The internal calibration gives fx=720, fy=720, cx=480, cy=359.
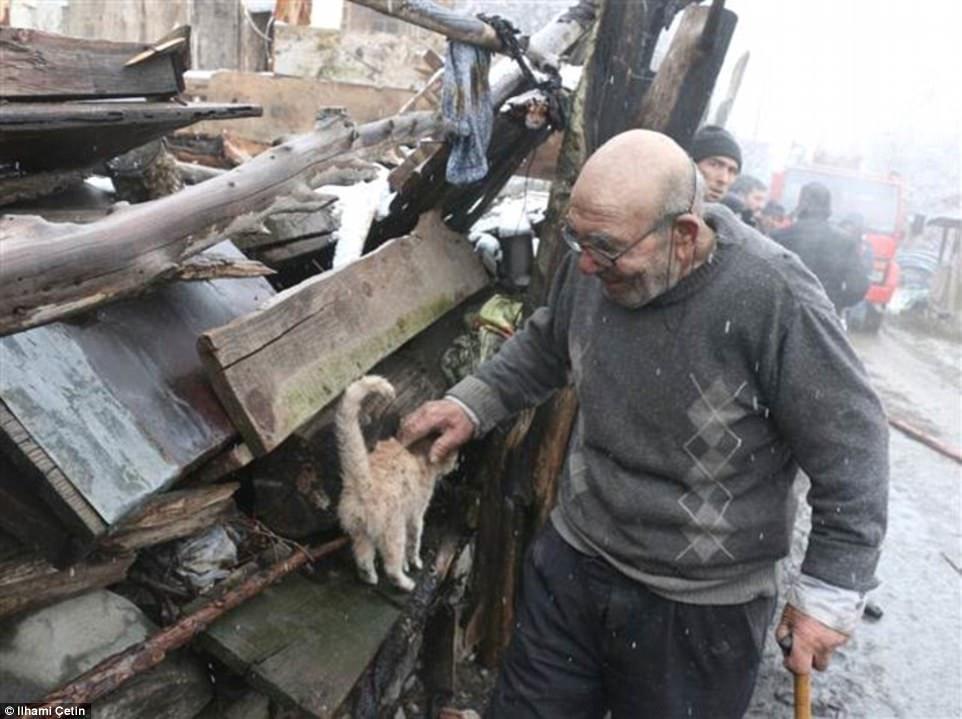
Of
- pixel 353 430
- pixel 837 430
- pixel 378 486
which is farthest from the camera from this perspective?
pixel 378 486

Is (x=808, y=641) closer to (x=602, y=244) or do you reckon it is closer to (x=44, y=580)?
(x=602, y=244)

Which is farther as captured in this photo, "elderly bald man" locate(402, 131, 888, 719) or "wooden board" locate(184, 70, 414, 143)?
"wooden board" locate(184, 70, 414, 143)

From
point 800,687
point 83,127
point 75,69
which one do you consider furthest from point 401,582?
point 75,69

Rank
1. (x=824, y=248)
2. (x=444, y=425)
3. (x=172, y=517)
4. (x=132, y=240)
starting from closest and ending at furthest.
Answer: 1. (x=132, y=240)
2. (x=172, y=517)
3. (x=444, y=425)
4. (x=824, y=248)

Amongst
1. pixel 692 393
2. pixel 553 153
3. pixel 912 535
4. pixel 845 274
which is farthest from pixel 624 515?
pixel 845 274

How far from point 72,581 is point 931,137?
39760mm

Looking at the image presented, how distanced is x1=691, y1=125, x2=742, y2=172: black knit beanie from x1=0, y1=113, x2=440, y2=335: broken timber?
278 cm

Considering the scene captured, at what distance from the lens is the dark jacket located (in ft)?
23.8

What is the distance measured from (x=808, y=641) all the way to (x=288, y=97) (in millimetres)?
7446

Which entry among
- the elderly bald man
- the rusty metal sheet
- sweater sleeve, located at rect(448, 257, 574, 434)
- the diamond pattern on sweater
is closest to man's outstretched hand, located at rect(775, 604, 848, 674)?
the elderly bald man

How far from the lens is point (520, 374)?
2.89m

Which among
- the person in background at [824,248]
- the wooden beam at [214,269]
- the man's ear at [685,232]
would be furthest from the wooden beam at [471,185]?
the person in background at [824,248]

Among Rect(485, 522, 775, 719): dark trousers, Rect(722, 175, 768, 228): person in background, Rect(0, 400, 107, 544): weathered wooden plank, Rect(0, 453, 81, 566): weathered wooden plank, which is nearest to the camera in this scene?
Rect(0, 400, 107, 544): weathered wooden plank

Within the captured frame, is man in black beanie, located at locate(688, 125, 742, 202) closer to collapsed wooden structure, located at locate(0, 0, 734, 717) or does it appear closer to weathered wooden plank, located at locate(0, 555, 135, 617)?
collapsed wooden structure, located at locate(0, 0, 734, 717)
